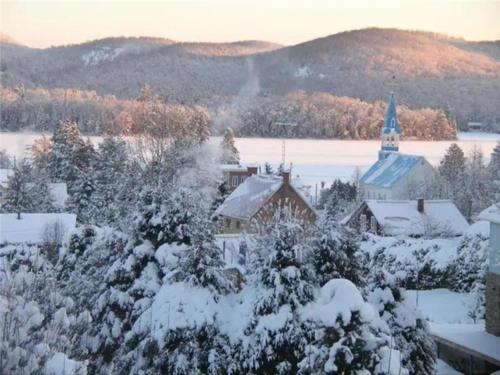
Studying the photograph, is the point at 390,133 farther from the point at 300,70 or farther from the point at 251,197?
the point at 300,70

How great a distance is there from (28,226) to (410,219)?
1514 centimetres

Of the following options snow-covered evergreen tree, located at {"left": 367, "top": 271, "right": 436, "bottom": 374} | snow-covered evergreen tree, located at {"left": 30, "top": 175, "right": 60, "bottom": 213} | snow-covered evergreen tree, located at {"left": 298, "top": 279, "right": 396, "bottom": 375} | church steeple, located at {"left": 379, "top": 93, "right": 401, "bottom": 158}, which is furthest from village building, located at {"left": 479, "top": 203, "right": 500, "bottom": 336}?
church steeple, located at {"left": 379, "top": 93, "right": 401, "bottom": 158}

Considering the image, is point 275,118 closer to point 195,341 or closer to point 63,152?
point 63,152

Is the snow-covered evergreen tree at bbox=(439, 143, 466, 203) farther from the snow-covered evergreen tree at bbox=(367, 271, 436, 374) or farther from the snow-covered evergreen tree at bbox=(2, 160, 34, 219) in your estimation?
the snow-covered evergreen tree at bbox=(367, 271, 436, 374)

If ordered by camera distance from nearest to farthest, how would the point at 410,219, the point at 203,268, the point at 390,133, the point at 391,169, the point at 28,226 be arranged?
the point at 203,268
the point at 28,226
the point at 410,219
the point at 391,169
the point at 390,133

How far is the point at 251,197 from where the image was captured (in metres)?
29.8

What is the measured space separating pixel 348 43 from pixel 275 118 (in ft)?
62.6

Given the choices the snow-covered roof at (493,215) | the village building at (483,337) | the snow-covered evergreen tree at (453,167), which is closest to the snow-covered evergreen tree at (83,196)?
the village building at (483,337)

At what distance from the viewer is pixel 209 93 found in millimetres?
88750

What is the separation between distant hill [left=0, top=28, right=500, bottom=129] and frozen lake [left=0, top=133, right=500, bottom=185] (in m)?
3.72

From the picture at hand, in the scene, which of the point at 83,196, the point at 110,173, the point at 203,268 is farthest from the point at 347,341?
the point at 110,173

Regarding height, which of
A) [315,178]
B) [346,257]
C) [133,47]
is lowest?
[315,178]

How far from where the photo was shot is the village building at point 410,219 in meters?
28.3

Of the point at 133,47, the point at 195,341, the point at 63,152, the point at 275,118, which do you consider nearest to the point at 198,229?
the point at 195,341
